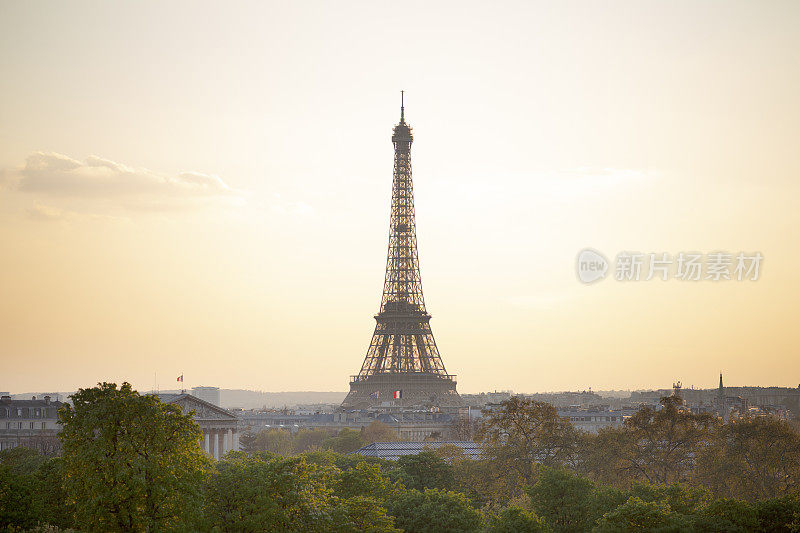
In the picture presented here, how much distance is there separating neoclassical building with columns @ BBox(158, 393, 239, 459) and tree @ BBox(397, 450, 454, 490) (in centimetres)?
6117

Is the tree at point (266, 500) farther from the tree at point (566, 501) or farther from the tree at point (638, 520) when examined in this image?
the tree at point (566, 501)

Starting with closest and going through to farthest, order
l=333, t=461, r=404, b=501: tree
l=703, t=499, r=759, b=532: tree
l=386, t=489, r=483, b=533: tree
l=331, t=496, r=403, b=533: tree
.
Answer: l=331, t=496, r=403, b=533: tree < l=703, t=499, r=759, b=532: tree < l=386, t=489, r=483, b=533: tree < l=333, t=461, r=404, b=501: tree

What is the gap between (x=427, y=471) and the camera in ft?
287

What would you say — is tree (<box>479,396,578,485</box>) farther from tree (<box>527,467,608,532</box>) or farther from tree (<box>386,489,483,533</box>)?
tree (<box>386,489,483,533</box>)

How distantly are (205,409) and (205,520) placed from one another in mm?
95197

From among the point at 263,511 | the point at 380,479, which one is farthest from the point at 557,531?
the point at 263,511

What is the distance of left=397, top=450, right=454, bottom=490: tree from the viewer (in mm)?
86375

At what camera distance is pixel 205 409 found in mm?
149750

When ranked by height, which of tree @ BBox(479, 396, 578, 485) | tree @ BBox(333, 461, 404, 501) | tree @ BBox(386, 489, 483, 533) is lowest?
tree @ BBox(386, 489, 483, 533)

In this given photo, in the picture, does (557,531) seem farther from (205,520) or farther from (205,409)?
(205,409)

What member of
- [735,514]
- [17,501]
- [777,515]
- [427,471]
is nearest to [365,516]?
[735,514]

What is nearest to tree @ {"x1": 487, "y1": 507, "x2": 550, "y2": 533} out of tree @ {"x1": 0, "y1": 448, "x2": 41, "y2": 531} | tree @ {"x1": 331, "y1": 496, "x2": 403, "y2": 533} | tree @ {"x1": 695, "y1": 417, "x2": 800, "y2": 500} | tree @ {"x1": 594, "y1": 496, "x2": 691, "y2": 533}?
tree @ {"x1": 594, "y1": 496, "x2": 691, "y2": 533}

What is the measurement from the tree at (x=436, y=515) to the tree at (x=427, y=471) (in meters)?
17.6

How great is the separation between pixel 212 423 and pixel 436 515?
88.3 meters
